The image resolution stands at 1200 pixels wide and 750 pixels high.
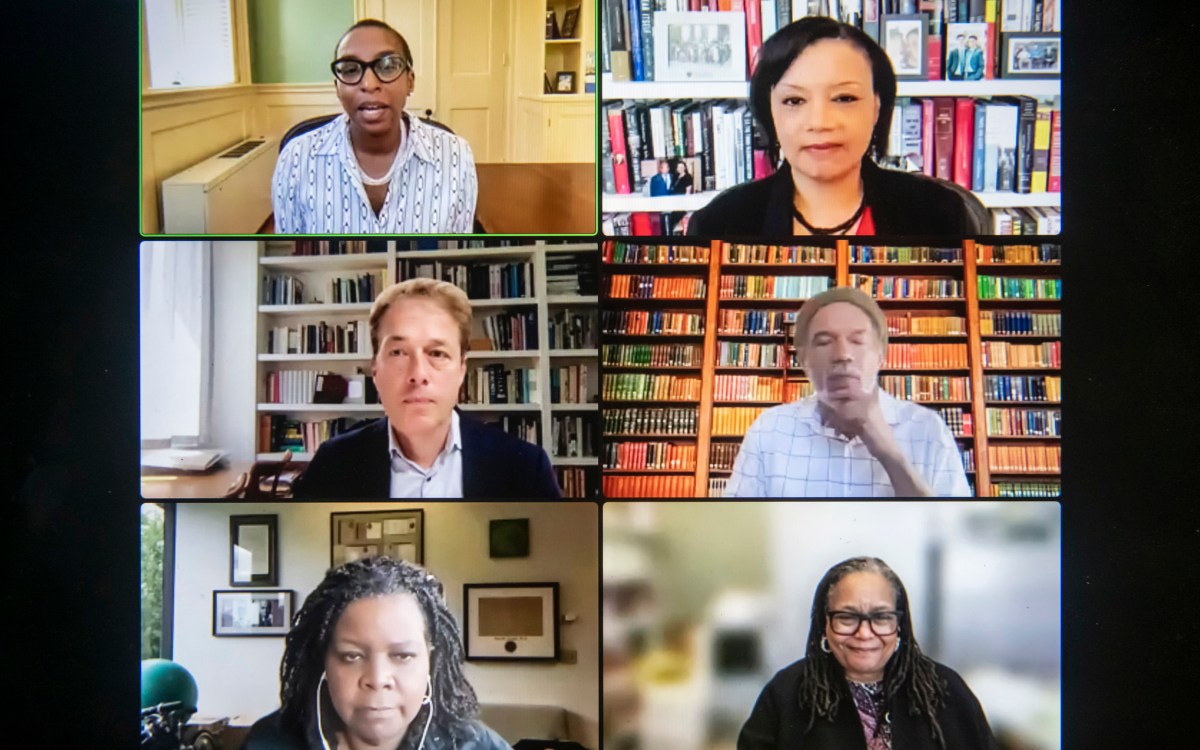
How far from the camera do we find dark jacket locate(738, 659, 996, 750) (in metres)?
2.50

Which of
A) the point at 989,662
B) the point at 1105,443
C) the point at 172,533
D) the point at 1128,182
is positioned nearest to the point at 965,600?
the point at 989,662

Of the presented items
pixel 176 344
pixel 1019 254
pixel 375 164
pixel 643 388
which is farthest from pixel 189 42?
pixel 1019 254

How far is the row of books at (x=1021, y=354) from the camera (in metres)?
2.54

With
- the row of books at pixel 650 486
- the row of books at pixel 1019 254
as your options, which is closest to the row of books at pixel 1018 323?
the row of books at pixel 1019 254

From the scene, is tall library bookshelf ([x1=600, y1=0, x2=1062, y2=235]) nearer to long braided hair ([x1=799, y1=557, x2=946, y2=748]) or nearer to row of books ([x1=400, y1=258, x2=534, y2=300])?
row of books ([x1=400, y1=258, x2=534, y2=300])

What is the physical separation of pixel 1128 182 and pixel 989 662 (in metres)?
1.15

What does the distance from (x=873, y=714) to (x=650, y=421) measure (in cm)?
82

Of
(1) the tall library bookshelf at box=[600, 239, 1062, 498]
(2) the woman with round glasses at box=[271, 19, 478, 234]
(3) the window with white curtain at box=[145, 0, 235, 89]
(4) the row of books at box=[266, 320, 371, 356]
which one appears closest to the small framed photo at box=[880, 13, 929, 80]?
(1) the tall library bookshelf at box=[600, 239, 1062, 498]

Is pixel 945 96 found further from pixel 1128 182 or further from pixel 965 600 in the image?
pixel 965 600

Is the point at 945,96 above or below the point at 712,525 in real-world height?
above

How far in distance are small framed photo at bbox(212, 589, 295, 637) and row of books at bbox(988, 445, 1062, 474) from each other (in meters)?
1.60

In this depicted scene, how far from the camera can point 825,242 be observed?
8.32 ft

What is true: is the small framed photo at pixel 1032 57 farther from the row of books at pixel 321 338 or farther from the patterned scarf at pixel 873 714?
the row of books at pixel 321 338

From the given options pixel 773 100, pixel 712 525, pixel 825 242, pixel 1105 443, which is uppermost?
pixel 773 100
